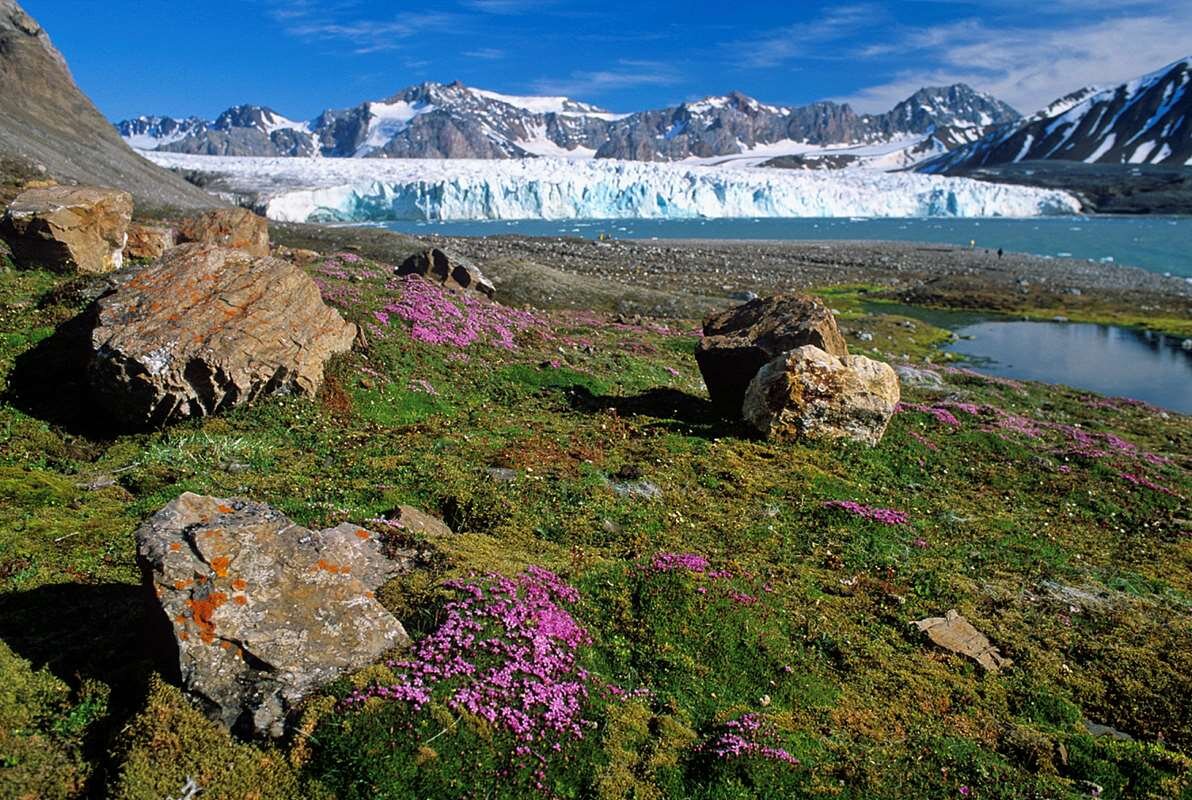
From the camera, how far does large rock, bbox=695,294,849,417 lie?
24359mm

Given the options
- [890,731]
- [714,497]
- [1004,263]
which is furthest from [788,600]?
[1004,263]

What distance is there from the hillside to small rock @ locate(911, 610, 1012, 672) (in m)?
64.1

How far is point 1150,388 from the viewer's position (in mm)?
42875

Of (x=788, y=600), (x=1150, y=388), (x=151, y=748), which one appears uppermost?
(x=151, y=748)

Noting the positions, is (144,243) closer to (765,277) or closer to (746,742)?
(746,742)

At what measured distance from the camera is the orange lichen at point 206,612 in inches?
340

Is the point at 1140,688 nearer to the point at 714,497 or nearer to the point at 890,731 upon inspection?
the point at 890,731

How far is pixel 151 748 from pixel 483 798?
3.52m

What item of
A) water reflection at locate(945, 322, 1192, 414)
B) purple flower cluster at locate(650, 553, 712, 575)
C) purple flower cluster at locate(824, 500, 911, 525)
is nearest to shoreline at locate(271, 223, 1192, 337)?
water reflection at locate(945, 322, 1192, 414)

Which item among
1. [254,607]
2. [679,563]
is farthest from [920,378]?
[254,607]

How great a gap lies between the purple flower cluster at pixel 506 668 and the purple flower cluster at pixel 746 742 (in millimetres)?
1722

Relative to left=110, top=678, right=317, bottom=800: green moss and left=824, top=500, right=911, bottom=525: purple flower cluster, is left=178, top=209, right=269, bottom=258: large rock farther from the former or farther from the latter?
left=110, top=678, right=317, bottom=800: green moss

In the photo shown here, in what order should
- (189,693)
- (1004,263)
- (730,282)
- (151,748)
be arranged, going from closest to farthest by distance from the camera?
(151,748) → (189,693) → (730,282) → (1004,263)

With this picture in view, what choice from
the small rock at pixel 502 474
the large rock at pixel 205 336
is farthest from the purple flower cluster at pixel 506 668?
the large rock at pixel 205 336
